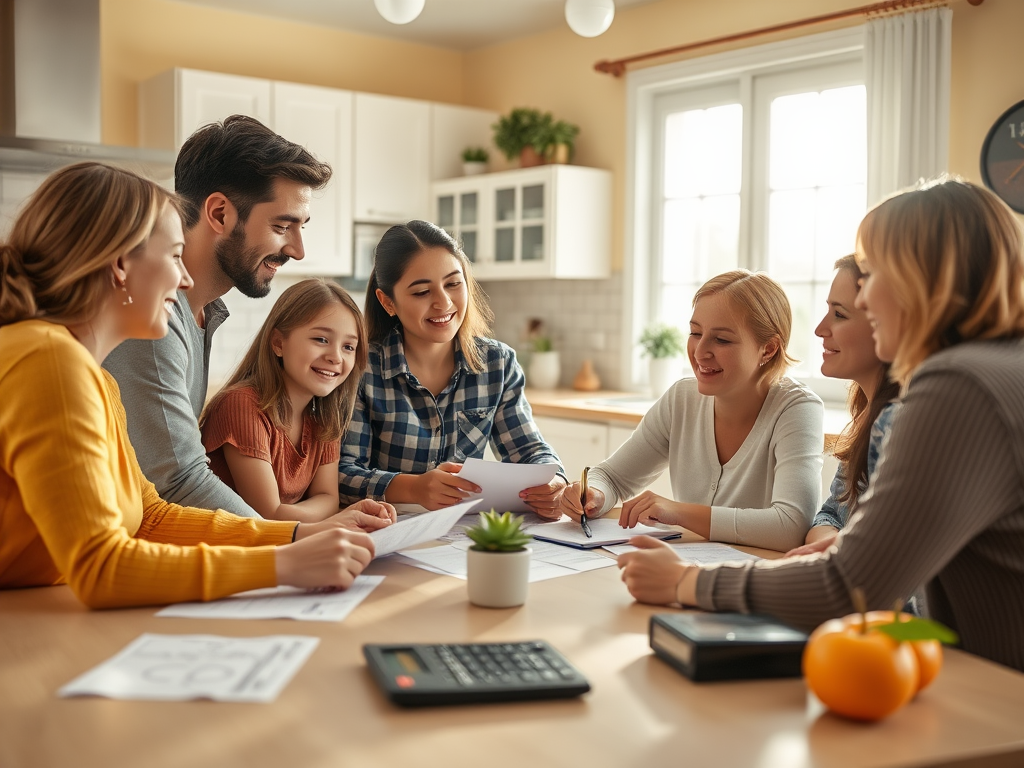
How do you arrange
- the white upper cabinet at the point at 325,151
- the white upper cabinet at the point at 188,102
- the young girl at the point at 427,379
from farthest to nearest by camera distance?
the white upper cabinet at the point at 325,151 → the white upper cabinet at the point at 188,102 → the young girl at the point at 427,379

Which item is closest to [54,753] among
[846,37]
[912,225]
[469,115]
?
[912,225]

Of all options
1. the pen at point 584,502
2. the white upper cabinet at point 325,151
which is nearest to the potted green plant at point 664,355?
the white upper cabinet at point 325,151

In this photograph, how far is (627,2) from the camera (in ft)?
15.5

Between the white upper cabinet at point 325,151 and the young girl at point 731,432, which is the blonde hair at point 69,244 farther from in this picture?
the white upper cabinet at point 325,151

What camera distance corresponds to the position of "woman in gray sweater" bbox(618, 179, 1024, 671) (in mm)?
1197

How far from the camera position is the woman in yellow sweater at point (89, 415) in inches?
52.3

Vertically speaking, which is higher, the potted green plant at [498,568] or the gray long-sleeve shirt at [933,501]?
the gray long-sleeve shirt at [933,501]

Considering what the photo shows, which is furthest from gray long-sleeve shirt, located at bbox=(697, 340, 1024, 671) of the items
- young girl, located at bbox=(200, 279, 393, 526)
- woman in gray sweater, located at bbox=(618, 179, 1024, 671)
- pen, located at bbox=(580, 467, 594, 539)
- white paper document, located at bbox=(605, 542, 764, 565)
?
young girl, located at bbox=(200, 279, 393, 526)

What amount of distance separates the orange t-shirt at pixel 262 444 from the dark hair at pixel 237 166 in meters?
0.42

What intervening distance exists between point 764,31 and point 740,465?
8.41 ft

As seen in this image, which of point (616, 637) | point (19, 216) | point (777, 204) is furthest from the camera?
point (777, 204)

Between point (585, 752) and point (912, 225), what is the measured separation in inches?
31.9

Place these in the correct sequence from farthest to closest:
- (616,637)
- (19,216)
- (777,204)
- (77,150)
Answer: (777,204), (77,150), (19,216), (616,637)

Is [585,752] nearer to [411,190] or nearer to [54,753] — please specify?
[54,753]
